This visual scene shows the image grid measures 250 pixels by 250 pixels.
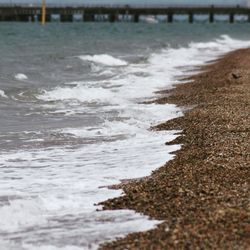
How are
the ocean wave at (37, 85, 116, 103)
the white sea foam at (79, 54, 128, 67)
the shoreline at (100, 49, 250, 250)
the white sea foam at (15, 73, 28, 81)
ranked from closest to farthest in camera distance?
the shoreline at (100, 49, 250, 250) < the ocean wave at (37, 85, 116, 103) < the white sea foam at (15, 73, 28, 81) < the white sea foam at (79, 54, 128, 67)

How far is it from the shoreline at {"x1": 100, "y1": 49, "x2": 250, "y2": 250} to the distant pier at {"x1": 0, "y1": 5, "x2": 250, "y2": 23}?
7950 cm

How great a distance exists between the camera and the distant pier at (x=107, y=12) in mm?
88000

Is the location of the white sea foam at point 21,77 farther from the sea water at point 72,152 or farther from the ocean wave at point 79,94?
the ocean wave at point 79,94

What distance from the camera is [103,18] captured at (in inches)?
3925

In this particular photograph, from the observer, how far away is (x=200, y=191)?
606 centimetres

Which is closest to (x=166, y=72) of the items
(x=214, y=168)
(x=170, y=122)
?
(x=170, y=122)

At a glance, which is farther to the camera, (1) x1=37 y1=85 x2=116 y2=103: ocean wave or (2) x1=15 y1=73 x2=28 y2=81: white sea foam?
(2) x1=15 y1=73 x2=28 y2=81: white sea foam

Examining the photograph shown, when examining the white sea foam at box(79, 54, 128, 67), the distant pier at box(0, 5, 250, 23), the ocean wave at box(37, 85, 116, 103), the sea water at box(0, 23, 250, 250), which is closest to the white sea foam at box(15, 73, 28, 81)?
the sea water at box(0, 23, 250, 250)

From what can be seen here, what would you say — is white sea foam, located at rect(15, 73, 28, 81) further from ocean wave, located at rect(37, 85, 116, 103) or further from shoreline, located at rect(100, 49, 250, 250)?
shoreline, located at rect(100, 49, 250, 250)

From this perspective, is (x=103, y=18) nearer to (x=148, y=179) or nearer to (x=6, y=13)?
(x=6, y=13)

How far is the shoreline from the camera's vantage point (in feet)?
15.8

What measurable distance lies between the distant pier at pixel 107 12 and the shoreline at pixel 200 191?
7950 centimetres

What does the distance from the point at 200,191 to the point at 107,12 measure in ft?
307

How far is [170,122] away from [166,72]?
13.9 metres
